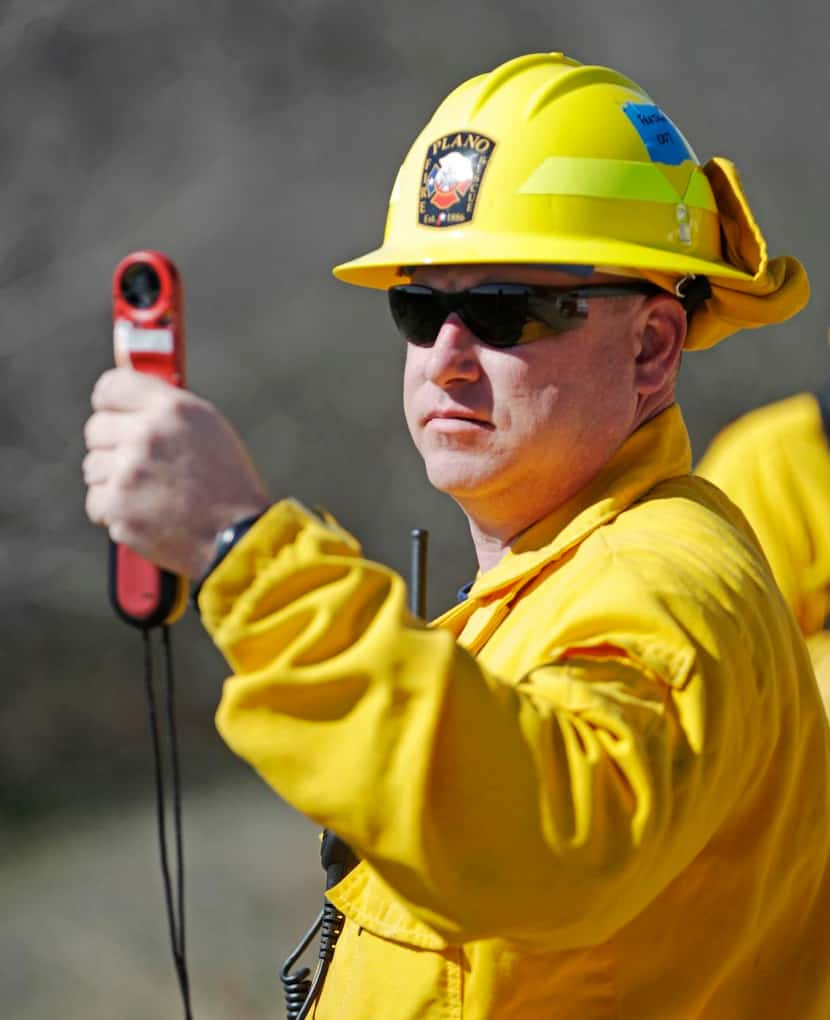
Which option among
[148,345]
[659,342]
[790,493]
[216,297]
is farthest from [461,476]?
[216,297]

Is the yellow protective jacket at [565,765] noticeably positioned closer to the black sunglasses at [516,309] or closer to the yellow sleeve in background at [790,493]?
the black sunglasses at [516,309]

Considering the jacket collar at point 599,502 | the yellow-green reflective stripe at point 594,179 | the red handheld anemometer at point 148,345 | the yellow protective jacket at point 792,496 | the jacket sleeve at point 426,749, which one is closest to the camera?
the jacket sleeve at point 426,749

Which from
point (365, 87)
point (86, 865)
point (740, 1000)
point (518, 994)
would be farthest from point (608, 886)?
point (365, 87)

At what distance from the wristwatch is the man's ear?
0.85 metres

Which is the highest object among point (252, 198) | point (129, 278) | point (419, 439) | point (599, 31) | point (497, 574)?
point (599, 31)

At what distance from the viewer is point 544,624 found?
2018 millimetres

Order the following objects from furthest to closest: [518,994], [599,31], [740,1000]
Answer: [599,31] → [740,1000] → [518,994]

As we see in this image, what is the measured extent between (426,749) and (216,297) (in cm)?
543

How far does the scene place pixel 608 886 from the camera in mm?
1629

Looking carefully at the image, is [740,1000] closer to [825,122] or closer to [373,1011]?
[373,1011]

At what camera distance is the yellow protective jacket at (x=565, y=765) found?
5.22 feet

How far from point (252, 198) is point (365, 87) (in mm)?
619

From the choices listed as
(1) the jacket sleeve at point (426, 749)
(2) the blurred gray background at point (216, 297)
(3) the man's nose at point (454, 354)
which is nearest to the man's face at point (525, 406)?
(3) the man's nose at point (454, 354)

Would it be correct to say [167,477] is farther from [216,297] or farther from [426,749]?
[216,297]
